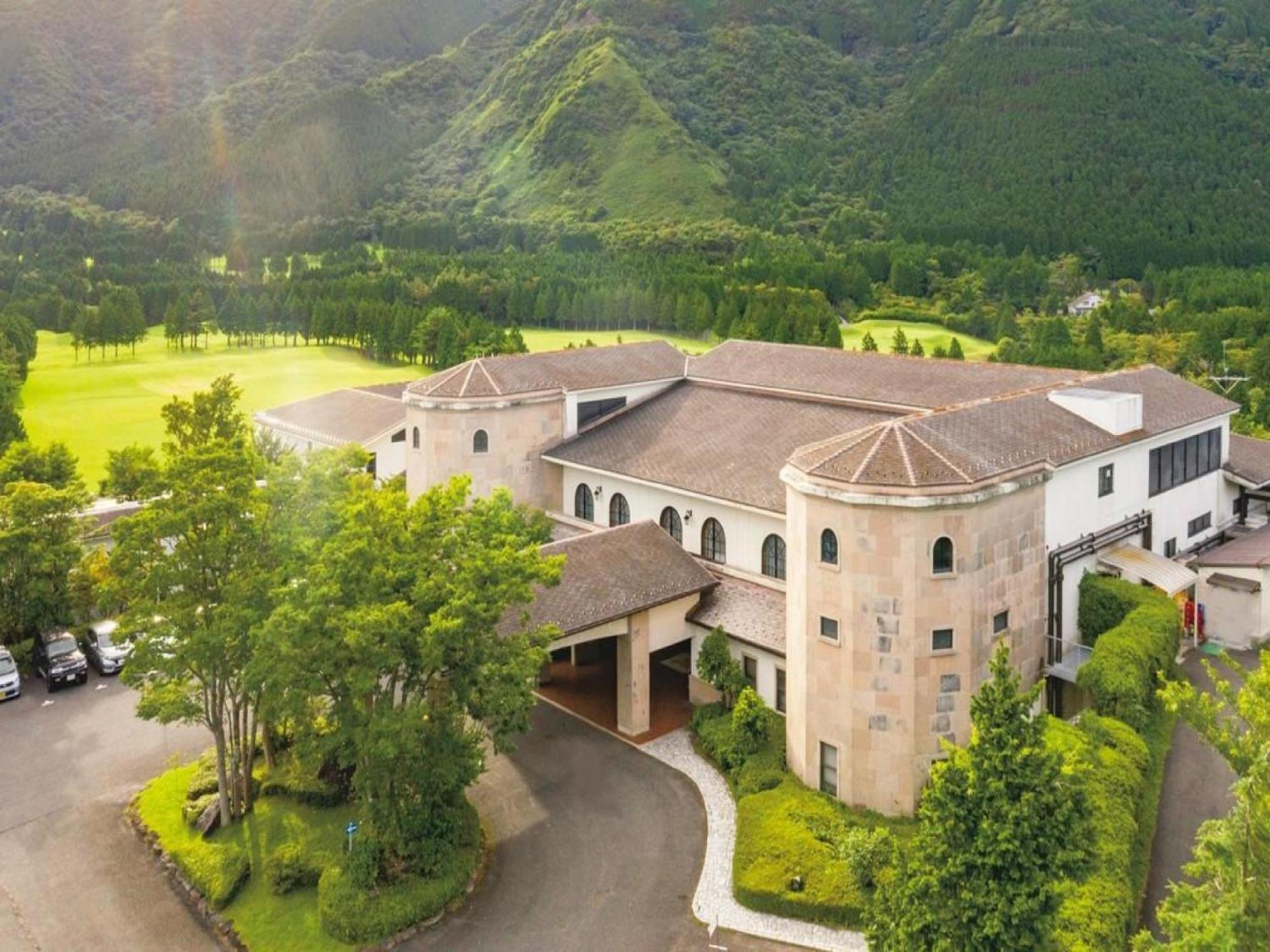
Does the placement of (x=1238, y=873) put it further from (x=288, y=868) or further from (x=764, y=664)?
(x=288, y=868)

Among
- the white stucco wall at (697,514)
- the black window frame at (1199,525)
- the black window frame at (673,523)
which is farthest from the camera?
the black window frame at (1199,525)

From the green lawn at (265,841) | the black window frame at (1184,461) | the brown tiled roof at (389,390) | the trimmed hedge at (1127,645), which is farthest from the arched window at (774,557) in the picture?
the brown tiled roof at (389,390)

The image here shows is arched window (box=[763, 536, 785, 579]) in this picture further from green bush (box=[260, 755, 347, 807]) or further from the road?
green bush (box=[260, 755, 347, 807])

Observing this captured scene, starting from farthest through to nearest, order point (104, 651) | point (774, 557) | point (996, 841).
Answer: point (104, 651), point (774, 557), point (996, 841)

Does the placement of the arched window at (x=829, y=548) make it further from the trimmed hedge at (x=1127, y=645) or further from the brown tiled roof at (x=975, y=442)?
the trimmed hedge at (x=1127, y=645)

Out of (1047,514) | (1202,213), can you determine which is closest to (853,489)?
(1047,514)

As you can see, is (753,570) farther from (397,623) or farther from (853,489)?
(397,623)

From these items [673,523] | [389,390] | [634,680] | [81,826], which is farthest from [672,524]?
[389,390]

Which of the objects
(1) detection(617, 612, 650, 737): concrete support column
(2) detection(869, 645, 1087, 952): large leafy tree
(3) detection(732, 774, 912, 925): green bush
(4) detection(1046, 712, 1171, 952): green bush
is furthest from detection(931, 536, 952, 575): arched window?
(1) detection(617, 612, 650, 737): concrete support column
